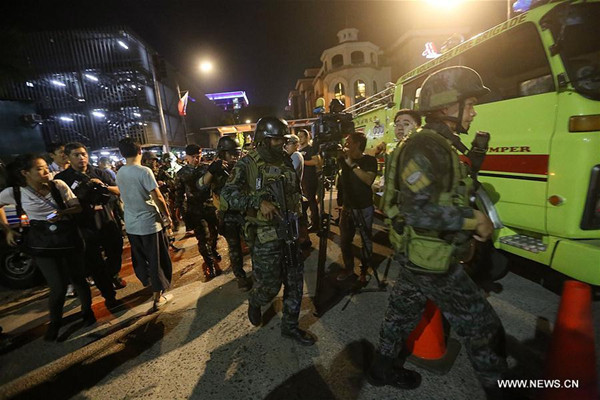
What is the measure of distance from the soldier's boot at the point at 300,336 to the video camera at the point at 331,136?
1.56 meters

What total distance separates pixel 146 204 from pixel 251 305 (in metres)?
1.70

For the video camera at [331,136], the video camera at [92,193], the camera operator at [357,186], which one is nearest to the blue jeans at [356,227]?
the camera operator at [357,186]

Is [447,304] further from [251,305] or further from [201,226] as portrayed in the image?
[201,226]

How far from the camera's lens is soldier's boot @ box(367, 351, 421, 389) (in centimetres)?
197

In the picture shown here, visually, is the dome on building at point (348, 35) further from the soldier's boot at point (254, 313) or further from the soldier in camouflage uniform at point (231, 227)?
the soldier's boot at point (254, 313)

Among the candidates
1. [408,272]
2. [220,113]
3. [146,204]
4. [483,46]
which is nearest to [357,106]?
[483,46]

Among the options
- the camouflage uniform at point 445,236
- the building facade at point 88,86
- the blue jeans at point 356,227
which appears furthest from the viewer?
the building facade at point 88,86

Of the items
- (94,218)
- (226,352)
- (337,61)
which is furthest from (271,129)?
(337,61)

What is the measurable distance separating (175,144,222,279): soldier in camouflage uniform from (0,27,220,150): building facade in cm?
1952

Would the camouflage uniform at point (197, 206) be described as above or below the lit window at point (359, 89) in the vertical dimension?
below

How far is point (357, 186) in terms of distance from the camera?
11.1ft

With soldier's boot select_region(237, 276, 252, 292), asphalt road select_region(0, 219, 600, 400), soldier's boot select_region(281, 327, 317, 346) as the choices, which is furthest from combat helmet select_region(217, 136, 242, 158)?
soldier's boot select_region(281, 327, 317, 346)

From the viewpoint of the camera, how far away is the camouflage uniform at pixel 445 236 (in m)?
1.56

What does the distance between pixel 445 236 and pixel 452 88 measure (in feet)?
3.08
